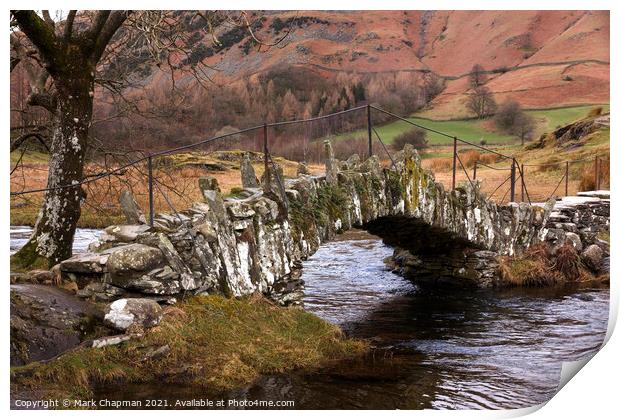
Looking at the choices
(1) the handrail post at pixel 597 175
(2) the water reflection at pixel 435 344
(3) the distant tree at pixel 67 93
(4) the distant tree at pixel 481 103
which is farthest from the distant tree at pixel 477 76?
(3) the distant tree at pixel 67 93

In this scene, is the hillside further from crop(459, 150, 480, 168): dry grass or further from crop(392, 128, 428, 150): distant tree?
crop(392, 128, 428, 150): distant tree

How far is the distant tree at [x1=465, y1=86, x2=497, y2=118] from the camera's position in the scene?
37281 millimetres

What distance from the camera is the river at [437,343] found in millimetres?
8570

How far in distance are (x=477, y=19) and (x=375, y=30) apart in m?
7.11

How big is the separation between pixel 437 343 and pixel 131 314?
17.5ft

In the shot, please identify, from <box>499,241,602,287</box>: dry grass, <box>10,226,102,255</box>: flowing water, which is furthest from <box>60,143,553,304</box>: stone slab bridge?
<box>10,226,102,255</box>: flowing water

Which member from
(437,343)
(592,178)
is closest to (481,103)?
(592,178)

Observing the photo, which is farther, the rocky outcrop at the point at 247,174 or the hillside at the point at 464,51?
the hillside at the point at 464,51

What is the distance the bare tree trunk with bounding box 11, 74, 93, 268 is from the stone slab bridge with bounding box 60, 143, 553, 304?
1.54 metres

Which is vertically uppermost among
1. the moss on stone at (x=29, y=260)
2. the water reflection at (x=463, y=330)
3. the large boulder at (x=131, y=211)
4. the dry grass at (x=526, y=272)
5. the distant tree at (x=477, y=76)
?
the distant tree at (x=477, y=76)

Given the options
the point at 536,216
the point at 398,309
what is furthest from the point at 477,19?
the point at 398,309

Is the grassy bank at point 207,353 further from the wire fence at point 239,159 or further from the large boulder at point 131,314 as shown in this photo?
the wire fence at point 239,159

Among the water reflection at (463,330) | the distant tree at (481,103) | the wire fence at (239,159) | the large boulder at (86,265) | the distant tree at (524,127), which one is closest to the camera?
the large boulder at (86,265)

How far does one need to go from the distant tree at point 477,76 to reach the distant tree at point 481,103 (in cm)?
90
